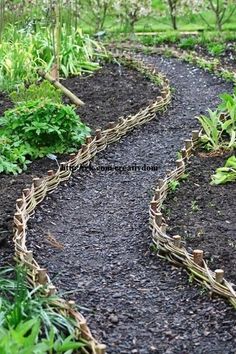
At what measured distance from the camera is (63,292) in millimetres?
4406

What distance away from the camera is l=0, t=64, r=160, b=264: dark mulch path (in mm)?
5906

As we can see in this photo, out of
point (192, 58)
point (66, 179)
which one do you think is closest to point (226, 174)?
point (66, 179)

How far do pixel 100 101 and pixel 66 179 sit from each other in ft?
7.36

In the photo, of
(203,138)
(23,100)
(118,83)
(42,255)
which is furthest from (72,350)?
(118,83)

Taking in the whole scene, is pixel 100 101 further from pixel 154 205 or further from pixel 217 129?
pixel 154 205

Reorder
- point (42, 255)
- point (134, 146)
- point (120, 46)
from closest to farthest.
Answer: point (42, 255)
point (134, 146)
point (120, 46)

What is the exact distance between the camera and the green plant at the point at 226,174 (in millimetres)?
5946

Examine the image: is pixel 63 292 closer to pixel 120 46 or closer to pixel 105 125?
pixel 105 125

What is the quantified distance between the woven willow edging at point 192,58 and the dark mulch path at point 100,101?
3.33ft

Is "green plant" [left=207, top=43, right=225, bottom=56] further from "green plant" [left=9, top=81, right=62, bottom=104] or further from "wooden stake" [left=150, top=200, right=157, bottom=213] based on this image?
"wooden stake" [left=150, top=200, right=157, bottom=213]

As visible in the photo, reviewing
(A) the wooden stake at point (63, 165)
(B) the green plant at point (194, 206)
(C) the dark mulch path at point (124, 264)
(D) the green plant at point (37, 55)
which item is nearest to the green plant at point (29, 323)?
(C) the dark mulch path at point (124, 264)

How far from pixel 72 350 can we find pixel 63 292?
741 millimetres

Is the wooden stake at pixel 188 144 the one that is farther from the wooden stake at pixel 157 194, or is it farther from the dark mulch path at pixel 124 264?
the wooden stake at pixel 157 194

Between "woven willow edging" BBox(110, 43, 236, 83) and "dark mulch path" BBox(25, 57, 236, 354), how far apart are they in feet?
8.77
